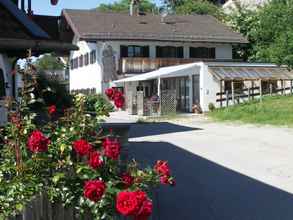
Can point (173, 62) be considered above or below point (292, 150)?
above

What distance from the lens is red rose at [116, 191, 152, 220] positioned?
318cm

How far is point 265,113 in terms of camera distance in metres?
29.1

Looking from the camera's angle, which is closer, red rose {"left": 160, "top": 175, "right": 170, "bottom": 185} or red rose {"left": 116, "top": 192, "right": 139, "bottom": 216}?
red rose {"left": 116, "top": 192, "right": 139, "bottom": 216}

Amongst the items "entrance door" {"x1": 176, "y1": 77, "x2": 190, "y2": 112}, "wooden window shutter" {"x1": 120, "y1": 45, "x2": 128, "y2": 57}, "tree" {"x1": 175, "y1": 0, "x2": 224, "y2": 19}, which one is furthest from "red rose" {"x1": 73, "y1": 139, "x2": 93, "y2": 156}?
"tree" {"x1": 175, "y1": 0, "x2": 224, "y2": 19}

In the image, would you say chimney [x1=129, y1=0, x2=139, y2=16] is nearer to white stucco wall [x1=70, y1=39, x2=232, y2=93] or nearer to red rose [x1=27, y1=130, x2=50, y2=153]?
white stucco wall [x1=70, y1=39, x2=232, y2=93]

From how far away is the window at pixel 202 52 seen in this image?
1925 inches

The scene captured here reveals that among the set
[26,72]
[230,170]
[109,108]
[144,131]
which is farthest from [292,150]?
[26,72]

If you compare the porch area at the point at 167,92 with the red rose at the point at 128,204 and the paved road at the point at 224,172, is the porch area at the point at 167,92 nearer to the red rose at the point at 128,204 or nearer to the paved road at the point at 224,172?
the paved road at the point at 224,172

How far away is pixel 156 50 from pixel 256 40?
9686mm

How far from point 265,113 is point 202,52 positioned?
20.8 meters

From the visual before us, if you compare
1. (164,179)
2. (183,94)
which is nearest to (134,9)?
(183,94)

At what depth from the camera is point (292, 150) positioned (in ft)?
52.4

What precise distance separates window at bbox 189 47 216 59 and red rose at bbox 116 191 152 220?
150ft

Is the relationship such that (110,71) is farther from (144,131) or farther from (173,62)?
(144,131)
